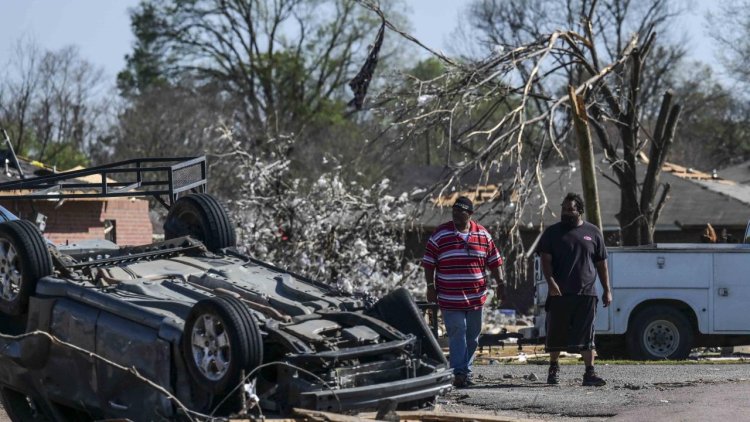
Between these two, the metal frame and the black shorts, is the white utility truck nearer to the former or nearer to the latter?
the black shorts

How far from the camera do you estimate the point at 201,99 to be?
45844mm

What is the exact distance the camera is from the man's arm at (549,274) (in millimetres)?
10922

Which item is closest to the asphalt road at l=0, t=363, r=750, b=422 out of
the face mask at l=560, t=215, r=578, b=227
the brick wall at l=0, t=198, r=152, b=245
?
the face mask at l=560, t=215, r=578, b=227

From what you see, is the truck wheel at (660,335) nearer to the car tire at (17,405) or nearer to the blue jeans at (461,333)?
the blue jeans at (461,333)

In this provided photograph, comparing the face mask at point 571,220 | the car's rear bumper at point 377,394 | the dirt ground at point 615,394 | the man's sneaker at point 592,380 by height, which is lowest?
the dirt ground at point 615,394

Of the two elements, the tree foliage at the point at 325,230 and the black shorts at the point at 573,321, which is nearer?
the black shorts at the point at 573,321

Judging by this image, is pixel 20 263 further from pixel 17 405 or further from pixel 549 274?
pixel 549 274

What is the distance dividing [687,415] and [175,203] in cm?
469

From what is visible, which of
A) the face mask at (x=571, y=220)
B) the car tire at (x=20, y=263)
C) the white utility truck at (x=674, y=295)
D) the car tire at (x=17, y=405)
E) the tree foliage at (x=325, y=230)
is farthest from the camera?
the tree foliage at (x=325, y=230)

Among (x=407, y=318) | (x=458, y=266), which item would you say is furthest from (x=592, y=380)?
(x=407, y=318)

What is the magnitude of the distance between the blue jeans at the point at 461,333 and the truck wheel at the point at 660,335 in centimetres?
412

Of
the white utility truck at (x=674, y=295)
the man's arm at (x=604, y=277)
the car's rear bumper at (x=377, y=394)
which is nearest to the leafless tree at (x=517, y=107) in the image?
the white utility truck at (x=674, y=295)

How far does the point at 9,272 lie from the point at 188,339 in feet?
6.75

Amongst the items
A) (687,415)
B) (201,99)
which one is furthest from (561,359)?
(201,99)
